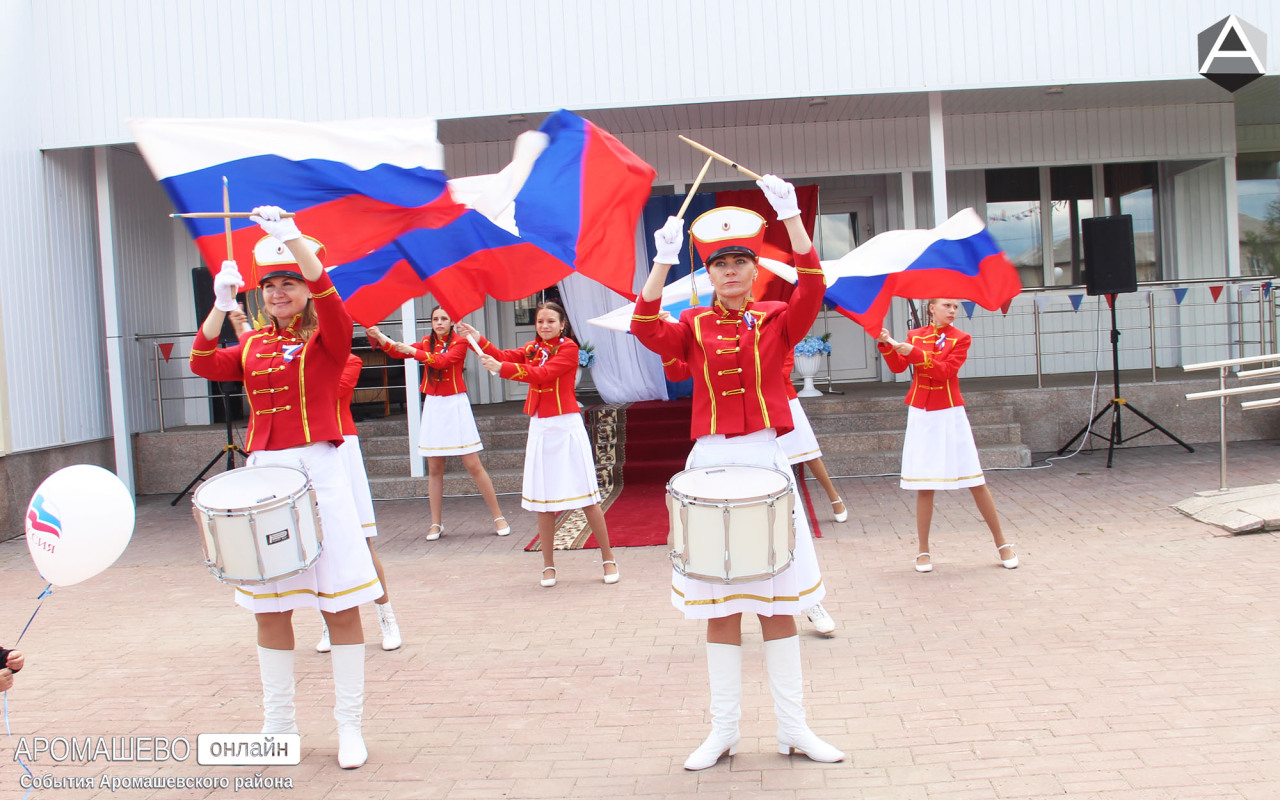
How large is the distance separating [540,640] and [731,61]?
23.2 ft

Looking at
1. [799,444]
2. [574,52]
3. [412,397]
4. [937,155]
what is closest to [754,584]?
[799,444]

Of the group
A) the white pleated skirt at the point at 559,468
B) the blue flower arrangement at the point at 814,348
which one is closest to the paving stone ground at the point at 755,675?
the white pleated skirt at the point at 559,468

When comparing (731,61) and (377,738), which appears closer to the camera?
(377,738)

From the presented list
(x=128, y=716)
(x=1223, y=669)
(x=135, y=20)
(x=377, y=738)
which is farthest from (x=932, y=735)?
(x=135, y=20)

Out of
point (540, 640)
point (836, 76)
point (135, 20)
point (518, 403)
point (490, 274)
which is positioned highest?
point (135, 20)

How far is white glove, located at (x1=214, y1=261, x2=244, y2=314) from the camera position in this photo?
4.26m

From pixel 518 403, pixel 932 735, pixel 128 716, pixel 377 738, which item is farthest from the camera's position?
pixel 518 403

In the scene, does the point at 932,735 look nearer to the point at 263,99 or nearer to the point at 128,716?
the point at 128,716

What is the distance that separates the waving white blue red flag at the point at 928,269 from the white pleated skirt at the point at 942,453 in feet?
2.70

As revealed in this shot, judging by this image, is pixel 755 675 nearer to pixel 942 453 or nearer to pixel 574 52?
pixel 942 453

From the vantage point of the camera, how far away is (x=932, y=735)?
4.10 metres

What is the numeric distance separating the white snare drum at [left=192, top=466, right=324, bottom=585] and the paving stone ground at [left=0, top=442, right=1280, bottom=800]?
90cm

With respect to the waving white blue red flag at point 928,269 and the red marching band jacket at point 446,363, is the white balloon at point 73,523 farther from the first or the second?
the red marching band jacket at point 446,363

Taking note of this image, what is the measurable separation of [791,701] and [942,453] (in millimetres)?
3358
